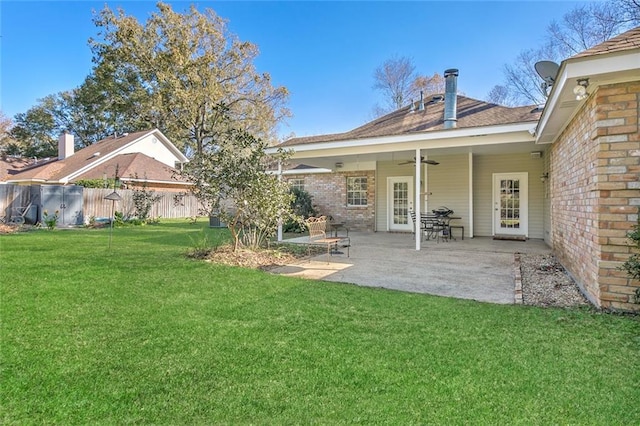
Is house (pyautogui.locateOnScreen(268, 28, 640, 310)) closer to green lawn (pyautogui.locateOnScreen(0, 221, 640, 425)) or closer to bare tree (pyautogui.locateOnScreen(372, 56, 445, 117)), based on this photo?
green lawn (pyautogui.locateOnScreen(0, 221, 640, 425))

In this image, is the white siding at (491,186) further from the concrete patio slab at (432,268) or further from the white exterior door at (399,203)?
the white exterior door at (399,203)

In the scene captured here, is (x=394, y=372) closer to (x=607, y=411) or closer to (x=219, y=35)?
(x=607, y=411)

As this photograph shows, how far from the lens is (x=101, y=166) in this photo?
22.3 meters

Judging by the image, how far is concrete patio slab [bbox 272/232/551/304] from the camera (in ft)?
17.9

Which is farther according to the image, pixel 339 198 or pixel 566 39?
pixel 566 39

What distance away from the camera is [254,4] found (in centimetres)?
1606

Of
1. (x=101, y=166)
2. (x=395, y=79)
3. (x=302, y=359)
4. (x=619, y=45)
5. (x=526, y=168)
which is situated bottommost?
(x=302, y=359)

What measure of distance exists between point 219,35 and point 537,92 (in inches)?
820

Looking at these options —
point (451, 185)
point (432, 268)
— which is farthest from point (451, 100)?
point (432, 268)

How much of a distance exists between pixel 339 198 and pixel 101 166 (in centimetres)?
1592

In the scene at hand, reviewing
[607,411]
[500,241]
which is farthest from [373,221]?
[607,411]

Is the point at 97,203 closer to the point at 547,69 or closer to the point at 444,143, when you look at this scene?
the point at 444,143

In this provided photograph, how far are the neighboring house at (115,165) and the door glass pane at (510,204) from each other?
17526mm

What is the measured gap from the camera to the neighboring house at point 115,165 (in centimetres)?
2106
